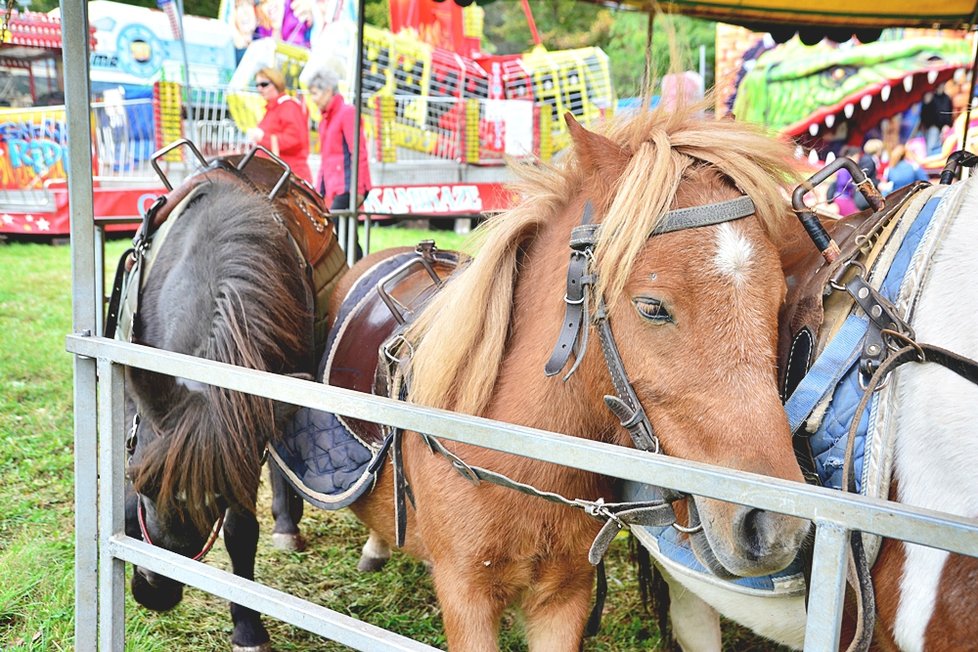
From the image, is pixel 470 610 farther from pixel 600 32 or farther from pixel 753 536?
pixel 600 32

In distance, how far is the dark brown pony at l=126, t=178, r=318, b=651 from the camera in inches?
82.5

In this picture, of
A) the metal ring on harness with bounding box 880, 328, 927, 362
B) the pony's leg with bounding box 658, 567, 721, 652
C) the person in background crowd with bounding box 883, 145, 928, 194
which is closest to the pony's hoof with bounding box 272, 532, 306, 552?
the pony's leg with bounding box 658, 567, 721, 652

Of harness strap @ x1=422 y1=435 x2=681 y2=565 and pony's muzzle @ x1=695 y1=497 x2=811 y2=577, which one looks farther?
harness strap @ x1=422 y1=435 x2=681 y2=565

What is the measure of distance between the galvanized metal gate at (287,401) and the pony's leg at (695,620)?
1470 millimetres

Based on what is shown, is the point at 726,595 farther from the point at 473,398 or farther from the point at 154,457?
the point at 154,457

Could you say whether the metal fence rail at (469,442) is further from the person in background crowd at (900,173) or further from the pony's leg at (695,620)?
the person in background crowd at (900,173)

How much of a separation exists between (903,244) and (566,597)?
117 cm

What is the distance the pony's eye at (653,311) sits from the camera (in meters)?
1.48

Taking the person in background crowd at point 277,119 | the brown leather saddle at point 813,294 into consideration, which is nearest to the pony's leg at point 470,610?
the brown leather saddle at point 813,294

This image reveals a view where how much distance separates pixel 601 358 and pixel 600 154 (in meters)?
0.47

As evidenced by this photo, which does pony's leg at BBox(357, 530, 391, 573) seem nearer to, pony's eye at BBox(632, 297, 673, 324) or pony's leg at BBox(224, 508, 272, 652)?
pony's leg at BBox(224, 508, 272, 652)

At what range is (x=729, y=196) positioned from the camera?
5.14 feet

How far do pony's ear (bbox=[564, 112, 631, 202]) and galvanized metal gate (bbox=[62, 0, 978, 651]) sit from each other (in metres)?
0.66

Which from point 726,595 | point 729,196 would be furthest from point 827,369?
point 726,595
